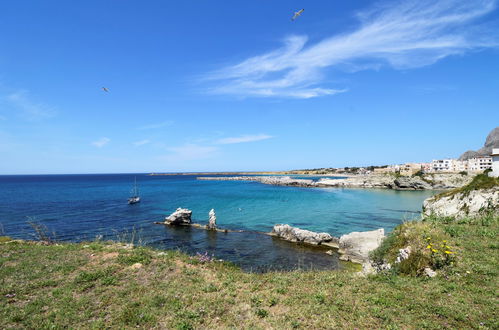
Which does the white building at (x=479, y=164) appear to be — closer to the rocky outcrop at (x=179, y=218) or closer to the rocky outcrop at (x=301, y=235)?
the rocky outcrop at (x=301, y=235)

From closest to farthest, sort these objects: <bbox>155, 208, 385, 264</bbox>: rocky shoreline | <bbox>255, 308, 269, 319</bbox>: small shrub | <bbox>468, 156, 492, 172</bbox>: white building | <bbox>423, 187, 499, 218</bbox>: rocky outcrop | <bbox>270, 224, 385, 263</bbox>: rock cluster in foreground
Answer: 1. <bbox>255, 308, 269, 319</bbox>: small shrub
2. <bbox>423, 187, 499, 218</bbox>: rocky outcrop
3. <bbox>270, 224, 385, 263</bbox>: rock cluster in foreground
4. <bbox>155, 208, 385, 264</bbox>: rocky shoreline
5. <bbox>468, 156, 492, 172</bbox>: white building

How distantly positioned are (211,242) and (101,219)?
24.4m

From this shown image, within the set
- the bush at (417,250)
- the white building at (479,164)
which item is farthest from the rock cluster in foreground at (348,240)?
the white building at (479,164)

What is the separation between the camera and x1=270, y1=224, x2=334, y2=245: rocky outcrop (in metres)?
28.2

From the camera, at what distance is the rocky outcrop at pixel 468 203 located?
69.2 feet

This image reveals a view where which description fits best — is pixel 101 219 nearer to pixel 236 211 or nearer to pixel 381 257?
pixel 236 211

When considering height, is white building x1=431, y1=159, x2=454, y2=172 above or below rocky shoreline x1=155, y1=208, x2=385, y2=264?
above

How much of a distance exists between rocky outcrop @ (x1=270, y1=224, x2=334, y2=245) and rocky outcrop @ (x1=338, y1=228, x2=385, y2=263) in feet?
8.87

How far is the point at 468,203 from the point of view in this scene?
82.4 feet

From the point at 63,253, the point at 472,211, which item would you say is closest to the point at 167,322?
the point at 63,253

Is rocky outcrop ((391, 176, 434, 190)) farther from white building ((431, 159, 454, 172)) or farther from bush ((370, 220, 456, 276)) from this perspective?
bush ((370, 220, 456, 276))

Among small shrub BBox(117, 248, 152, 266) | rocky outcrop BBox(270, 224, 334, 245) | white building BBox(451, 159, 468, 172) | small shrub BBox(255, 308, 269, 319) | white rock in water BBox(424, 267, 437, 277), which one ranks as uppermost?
white building BBox(451, 159, 468, 172)

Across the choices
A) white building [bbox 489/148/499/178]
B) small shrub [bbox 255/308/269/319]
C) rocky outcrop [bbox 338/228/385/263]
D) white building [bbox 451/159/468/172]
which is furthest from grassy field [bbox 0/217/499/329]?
white building [bbox 451/159/468/172]

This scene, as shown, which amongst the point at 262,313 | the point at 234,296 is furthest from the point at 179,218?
the point at 262,313
